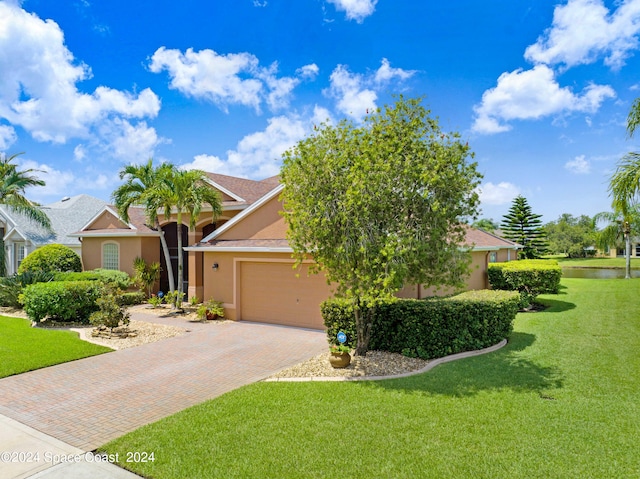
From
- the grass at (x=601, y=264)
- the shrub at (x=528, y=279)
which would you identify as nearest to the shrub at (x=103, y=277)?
the shrub at (x=528, y=279)

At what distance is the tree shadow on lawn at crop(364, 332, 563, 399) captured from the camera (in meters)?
7.83

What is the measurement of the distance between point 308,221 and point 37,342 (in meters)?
9.53

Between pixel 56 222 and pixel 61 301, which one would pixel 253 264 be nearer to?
pixel 61 301

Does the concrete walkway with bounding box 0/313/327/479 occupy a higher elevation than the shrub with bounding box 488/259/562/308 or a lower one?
lower

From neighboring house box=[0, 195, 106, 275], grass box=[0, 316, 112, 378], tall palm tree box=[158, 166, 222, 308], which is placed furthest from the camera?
neighboring house box=[0, 195, 106, 275]

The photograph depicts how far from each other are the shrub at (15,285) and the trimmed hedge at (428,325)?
50.8 feet

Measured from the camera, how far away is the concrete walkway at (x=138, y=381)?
6.77 metres

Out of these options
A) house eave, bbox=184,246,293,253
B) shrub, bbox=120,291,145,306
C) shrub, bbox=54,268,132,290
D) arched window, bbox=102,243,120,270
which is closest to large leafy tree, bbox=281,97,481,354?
house eave, bbox=184,246,293,253

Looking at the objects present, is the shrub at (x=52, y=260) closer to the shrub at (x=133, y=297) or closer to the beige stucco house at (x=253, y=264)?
the beige stucco house at (x=253, y=264)

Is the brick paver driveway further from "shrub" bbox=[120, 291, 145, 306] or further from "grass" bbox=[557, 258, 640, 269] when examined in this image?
"grass" bbox=[557, 258, 640, 269]

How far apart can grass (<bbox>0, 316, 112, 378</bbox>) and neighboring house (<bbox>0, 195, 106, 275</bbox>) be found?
41.6 ft

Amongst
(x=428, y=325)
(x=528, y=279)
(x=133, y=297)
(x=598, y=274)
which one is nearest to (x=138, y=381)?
(x=428, y=325)

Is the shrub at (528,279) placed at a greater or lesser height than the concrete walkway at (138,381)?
greater

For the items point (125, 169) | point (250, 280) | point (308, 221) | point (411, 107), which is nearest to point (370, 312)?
point (308, 221)
